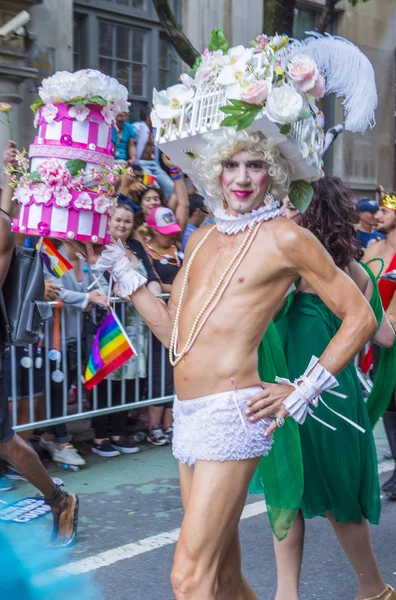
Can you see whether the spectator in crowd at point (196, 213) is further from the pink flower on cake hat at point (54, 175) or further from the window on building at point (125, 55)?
the pink flower on cake hat at point (54, 175)

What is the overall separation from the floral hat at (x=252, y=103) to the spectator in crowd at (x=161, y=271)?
372 cm

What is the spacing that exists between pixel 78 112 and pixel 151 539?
244 centimetres

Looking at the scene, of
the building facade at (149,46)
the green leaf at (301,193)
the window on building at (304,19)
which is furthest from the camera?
the window on building at (304,19)

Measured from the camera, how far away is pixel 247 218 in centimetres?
300

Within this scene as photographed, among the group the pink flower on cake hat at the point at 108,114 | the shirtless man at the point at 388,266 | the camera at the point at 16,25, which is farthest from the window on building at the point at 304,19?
the pink flower on cake hat at the point at 108,114

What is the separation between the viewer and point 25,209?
3.35 metres

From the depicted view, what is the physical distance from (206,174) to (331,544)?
248 centimetres

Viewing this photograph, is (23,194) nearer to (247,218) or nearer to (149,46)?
(247,218)

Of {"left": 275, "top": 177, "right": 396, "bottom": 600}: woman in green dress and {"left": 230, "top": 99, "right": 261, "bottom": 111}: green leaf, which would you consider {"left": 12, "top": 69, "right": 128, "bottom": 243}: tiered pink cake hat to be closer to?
{"left": 230, "top": 99, "right": 261, "bottom": 111}: green leaf

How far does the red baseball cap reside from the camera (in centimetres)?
707

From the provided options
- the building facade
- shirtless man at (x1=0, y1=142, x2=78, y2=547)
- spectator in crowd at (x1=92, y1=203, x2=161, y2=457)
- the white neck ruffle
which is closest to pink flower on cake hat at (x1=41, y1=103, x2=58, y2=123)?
the white neck ruffle

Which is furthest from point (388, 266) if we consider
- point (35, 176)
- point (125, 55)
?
point (125, 55)

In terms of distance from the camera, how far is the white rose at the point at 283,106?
110 inches

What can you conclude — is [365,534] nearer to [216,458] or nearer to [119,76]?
[216,458]
